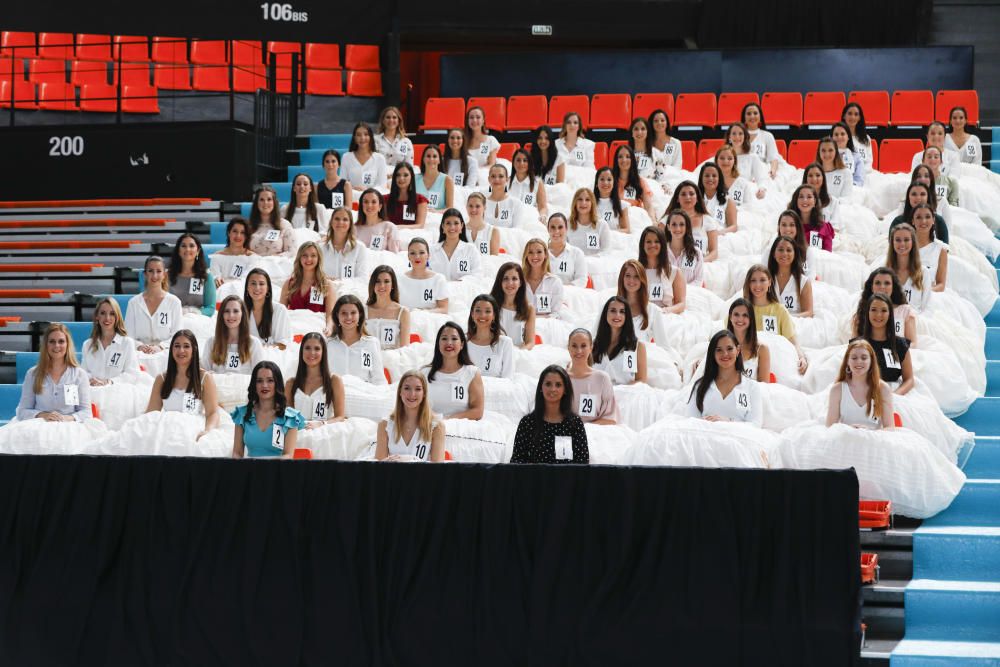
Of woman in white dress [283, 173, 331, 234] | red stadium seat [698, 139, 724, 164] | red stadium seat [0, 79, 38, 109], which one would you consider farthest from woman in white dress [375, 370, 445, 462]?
red stadium seat [0, 79, 38, 109]

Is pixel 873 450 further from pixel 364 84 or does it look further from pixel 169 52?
pixel 169 52

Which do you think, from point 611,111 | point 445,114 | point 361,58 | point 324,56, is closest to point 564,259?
point 611,111

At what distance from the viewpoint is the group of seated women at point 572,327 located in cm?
727

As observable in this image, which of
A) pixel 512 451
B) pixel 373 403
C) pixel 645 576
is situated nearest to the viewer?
pixel 645 576

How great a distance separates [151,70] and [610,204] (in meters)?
6.81

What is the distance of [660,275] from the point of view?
30.2ft

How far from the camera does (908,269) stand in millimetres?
8797

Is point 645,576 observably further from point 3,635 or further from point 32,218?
point 32,218

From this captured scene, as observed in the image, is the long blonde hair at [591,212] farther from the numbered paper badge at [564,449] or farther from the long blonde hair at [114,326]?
the numbered paper badge at [564,449]

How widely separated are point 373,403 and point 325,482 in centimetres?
195

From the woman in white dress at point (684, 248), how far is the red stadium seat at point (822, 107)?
4.54 metres

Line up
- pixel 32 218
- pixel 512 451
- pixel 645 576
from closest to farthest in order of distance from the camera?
pixel 645 576 → pixel 512 451 → pixel 32 218

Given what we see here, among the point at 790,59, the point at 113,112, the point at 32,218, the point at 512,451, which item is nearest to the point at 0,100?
the point at 113,112

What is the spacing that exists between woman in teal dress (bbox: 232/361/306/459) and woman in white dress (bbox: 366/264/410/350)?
1.37 meters
